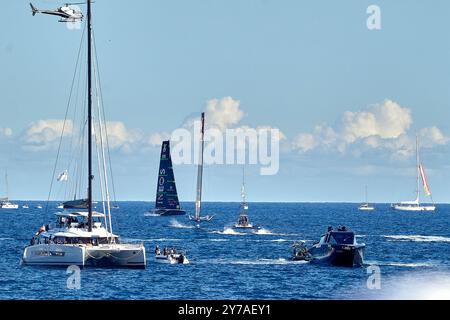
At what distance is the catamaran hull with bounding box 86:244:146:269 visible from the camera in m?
77.7

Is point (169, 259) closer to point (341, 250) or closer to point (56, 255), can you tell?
point (56, 255)

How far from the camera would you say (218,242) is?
438 feet

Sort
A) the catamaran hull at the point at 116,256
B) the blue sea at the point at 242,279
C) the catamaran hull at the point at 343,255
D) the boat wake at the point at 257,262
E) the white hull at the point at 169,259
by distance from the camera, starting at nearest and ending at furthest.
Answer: the blue sea at the point at 242,279, the catamaran hull at the point at 116,256, the catamaran hull at the point at 343,255, the white hull at the point at 169,259, the boat wake at the point at 257,262

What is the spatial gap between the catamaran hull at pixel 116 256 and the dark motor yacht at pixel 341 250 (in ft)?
61.0

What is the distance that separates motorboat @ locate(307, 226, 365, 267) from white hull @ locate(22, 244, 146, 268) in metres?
18.6

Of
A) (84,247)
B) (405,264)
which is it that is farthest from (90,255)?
(405,264)

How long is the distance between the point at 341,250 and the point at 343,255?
24.2 inches

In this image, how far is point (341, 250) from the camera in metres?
87.7

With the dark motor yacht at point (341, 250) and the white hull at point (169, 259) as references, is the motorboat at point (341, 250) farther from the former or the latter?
the white hull at point (169, 259)

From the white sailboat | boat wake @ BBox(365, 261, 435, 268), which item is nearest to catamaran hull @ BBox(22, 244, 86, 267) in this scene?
the white sailboat

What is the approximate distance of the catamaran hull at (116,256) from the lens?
77.7 metres

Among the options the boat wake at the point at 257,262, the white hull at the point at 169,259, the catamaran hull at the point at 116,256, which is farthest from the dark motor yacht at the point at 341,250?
the catamaran hull at the point at 116,256
